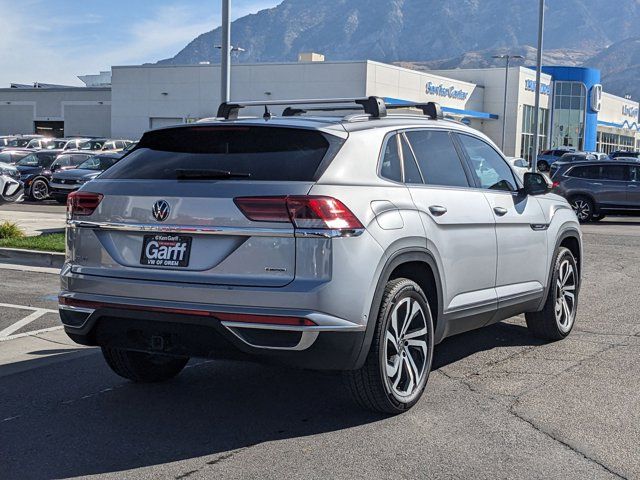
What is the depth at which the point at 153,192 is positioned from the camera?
16.3 ft

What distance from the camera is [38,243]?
1334 centimetres

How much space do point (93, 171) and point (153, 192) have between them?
20.9m

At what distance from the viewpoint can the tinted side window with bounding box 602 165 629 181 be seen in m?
23.5

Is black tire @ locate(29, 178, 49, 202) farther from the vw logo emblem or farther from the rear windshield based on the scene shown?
the vw logo emblem

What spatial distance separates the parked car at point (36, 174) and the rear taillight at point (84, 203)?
22314mm

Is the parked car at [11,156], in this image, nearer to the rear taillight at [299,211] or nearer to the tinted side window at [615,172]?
the tinted side window at [615,172]

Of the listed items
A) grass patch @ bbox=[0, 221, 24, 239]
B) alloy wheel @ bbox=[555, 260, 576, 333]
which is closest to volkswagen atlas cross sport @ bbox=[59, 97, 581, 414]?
alloy wheel @ bbox=[555, 260, 576, 333]

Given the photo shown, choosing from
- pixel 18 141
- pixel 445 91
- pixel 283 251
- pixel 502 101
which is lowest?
pixel 283 251

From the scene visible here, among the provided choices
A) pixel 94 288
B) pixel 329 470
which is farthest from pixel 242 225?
pixel 329 470

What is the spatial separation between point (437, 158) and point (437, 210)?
0.56 metres

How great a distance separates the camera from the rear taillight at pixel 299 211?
459 cm

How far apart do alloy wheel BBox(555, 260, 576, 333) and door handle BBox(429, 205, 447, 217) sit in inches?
87.3

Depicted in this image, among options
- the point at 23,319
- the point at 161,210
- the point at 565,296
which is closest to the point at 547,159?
the point at 565,296

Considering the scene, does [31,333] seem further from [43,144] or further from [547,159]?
[547,159]
